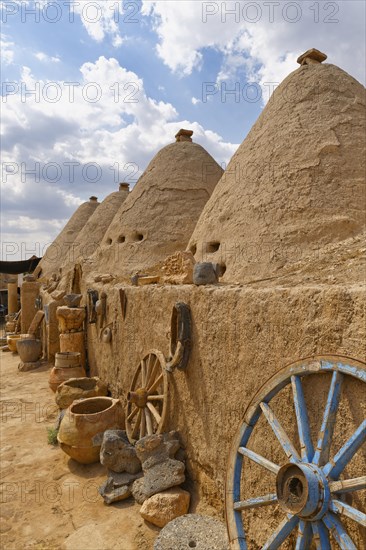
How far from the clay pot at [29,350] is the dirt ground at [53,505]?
13.8ft

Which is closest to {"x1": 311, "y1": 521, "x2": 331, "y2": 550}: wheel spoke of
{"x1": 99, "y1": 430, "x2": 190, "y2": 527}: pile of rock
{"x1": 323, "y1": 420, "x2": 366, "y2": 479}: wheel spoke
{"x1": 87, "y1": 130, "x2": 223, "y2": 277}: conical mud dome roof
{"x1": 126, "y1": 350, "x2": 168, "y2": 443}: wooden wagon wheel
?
{"x1": 323, "y1": 420, "x2": 366, "y2": 479}: wheel spoke

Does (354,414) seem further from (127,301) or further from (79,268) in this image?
(79,268)

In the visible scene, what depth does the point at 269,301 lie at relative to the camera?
8.90 ft

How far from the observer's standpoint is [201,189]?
37.4 feet

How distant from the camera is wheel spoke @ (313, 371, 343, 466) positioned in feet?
6.47

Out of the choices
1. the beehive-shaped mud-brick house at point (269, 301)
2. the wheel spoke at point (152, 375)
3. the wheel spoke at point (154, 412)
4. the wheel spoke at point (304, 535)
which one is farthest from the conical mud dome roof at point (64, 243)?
the wheel spoke at point (304, 535)

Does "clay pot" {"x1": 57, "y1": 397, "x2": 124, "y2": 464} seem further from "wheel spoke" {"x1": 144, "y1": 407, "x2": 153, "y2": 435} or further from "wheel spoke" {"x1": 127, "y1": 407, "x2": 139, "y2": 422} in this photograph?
"wheel spoke" {"x1": 144, "y1": 407, "x2": 153, "y2": 435}

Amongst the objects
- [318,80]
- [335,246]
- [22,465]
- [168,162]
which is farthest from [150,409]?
[168,162]

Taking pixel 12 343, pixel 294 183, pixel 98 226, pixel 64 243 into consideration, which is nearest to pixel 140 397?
pixel 294 183

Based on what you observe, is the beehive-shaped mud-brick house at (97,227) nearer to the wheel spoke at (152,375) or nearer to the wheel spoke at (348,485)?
the wheel spoke at (152,375)

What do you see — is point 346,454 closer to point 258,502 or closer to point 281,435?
point 281,435

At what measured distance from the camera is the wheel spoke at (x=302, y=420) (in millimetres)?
2086

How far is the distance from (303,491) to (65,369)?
592 cm

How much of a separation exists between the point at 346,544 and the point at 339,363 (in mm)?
816
